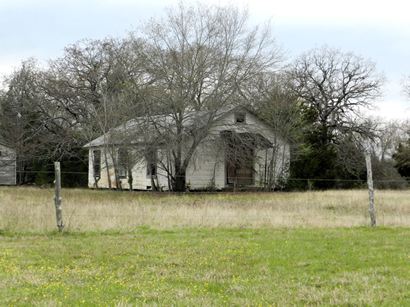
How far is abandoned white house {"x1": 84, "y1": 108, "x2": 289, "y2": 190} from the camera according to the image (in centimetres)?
3059

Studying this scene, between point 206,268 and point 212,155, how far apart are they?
24412 millimetres

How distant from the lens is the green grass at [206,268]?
250 inches

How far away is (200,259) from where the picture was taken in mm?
9336

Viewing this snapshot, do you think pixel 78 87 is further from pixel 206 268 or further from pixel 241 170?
pixel 206 268

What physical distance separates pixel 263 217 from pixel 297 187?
21.0m

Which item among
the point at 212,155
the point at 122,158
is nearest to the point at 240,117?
the point at 212,155

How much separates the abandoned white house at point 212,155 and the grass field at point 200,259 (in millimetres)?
13693

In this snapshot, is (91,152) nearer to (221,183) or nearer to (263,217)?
(221,183)

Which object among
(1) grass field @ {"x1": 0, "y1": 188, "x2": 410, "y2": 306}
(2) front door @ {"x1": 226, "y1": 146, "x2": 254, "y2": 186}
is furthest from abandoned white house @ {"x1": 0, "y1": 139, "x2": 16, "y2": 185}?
(1) grass field @ {"x1": 0, "y1": 188, "x2": 410, "y2": 306}

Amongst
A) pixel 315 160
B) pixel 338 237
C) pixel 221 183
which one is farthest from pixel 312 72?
pixel 338 237

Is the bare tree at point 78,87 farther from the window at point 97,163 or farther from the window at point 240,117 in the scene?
the window at point 240,117

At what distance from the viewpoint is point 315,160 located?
3912cm

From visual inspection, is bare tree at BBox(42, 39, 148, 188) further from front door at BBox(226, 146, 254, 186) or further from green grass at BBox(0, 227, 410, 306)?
green grass at BBox(0, 227, 410, 306)

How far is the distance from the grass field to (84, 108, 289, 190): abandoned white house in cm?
1369
